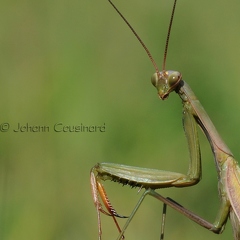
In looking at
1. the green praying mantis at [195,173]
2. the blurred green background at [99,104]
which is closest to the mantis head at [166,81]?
the green praying mantis at [195,173]

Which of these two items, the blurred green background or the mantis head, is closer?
the mantis head

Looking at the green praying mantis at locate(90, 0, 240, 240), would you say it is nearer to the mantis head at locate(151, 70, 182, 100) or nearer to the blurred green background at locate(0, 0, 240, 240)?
the mantis head at locate(151, 70, 182, 100)

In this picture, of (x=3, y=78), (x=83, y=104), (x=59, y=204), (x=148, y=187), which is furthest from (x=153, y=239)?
(x=3, y=78)

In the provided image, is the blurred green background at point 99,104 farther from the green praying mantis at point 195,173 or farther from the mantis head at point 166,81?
the mantis head at point 166,81

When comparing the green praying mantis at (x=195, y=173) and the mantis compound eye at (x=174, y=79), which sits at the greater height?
the mantis compound eye at (x=174, y=79)

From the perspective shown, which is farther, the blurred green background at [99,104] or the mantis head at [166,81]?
the blurred green background at [99,104]

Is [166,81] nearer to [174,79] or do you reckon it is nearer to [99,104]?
[174,79]

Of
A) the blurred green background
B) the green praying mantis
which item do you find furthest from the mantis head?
the blurred green background
